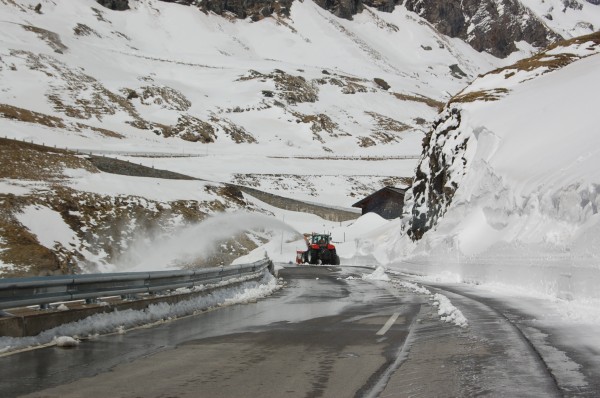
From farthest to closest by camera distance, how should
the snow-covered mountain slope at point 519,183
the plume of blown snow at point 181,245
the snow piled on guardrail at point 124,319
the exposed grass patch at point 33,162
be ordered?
the exposed grass patch at point 33,162, the plume of blown snow at point 181,245, the snow-covered mountain slope at point 519,183, the snow piled on guardrail at point 124,319

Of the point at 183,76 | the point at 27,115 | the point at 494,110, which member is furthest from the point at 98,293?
the point at 183,76

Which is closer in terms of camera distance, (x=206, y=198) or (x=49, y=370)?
(x=49, y=370)

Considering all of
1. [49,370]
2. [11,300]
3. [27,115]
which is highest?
[27,115]

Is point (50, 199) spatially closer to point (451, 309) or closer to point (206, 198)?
point (206, 198)

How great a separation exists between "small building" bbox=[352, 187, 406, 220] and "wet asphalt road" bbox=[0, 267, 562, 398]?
2499 inches

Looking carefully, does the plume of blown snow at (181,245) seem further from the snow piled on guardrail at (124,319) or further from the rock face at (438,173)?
the snow piled on guardrail at (124,319)

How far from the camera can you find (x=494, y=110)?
36.4 meters

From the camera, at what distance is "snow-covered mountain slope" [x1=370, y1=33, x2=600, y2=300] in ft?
57.0

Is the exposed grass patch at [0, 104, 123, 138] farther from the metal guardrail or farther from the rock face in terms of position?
the metal guardrail

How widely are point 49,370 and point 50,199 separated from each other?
1501 inches

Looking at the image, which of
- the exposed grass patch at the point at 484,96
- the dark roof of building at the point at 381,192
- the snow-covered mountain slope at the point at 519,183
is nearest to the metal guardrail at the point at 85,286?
the snow-covered mountain slope at the point at 519,183

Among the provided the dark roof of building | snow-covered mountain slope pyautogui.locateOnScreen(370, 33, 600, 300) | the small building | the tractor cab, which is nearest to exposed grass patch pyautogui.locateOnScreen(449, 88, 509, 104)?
snow-covered mountain slope pyautogui.locateOnScreen(370, 33, 600, 300)

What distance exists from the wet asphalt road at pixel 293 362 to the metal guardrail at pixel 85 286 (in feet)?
3.50

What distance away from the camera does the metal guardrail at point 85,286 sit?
9.03 meters
